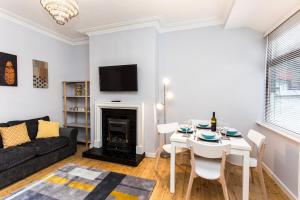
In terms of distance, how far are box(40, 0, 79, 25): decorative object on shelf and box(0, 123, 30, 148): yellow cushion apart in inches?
83.6

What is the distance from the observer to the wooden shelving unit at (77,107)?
13.2 feet

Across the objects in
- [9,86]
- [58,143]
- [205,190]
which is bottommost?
[205,190]

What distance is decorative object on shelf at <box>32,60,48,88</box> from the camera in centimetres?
346

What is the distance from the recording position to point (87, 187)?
2.21m

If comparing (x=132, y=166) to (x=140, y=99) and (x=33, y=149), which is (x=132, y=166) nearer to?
(x=140, y=99)

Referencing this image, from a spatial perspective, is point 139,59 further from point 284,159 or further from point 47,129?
point 284,159

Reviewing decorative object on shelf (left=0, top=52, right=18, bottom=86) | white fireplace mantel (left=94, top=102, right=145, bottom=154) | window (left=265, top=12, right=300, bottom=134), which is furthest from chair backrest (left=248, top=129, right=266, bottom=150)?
decorative object on shelf (left=0, top=52, right=18, bottom=86)

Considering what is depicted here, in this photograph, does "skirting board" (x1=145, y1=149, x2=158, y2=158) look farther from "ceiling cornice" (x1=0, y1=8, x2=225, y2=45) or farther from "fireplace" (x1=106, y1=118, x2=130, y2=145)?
"ceiling cornice" (x1=0, y1=8, x2=225, y2=45)

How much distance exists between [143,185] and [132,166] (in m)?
0.66

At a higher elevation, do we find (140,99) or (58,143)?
(140,99)

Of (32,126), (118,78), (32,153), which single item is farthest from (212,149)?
(32,126)

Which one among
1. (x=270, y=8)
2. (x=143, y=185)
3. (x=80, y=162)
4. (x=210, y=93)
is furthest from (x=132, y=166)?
(x=270, y=8)

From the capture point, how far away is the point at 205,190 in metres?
2.21

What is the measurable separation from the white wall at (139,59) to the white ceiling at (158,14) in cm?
22
